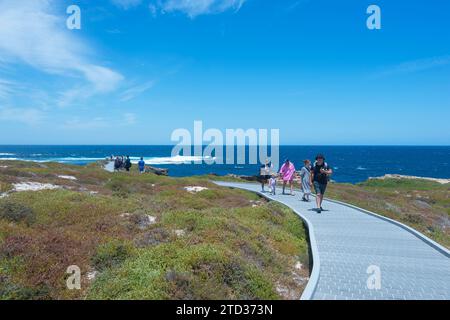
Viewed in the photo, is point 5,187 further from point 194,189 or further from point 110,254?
point 194,189

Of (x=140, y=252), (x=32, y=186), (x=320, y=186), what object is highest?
(x=320, y=186)

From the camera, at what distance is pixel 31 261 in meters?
6.93

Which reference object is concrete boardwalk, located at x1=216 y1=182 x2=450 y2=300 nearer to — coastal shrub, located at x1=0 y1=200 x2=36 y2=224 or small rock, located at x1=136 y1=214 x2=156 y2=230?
small rock, located at x1=136 y1=214 x2=156 y2=230

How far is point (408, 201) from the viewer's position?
31.0 m

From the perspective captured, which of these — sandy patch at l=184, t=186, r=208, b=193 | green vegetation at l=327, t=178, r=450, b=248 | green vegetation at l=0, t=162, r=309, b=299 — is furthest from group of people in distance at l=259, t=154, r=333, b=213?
sandy patch at l=184, t=186, r=208, b=193

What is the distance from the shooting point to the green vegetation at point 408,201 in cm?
1773

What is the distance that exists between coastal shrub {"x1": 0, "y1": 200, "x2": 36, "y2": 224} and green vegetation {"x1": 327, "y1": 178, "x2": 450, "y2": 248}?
1410cm

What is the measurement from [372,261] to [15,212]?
34.1ft

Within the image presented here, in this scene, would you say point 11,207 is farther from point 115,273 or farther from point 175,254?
point 175,254

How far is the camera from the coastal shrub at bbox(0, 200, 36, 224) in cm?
985

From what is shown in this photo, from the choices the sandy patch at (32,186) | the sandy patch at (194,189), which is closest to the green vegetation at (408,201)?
the sandy patch at (194,189)

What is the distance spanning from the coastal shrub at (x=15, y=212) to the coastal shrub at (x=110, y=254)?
368 cm

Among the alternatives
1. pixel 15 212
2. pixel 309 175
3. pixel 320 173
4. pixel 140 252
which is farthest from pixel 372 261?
pixel 15 212
